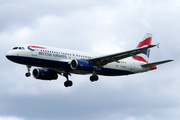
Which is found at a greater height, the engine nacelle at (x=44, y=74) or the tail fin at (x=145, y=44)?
the tail fin at (x=145, y=44)

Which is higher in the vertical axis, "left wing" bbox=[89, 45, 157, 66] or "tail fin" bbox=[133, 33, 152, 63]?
"tail fin" bbox=[133, 33, 152, 63]

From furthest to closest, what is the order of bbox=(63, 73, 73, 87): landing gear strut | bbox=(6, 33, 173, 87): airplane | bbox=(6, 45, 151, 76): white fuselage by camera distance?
bbox=(63, 73, 73, 87): landing gear strut, bbox=(6, 33, 173, 87): airplane, bbox=(6, 45, 151, 76): white fuselage

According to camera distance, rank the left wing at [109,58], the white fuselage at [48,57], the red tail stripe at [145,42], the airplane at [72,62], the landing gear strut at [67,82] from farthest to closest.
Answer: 1. the red tail stripe at [145,42]
2. the landing gear strut at [67,82]
3. the left wing at [109,58]
4. the airplane at [72,62]
5. the white fuselage at [48,57]

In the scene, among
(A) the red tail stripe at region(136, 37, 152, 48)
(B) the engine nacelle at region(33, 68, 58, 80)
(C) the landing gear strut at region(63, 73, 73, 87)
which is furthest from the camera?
(A) the red tail stripe at region(136, 37, 152, 48)

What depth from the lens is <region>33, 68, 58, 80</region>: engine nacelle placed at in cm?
6153

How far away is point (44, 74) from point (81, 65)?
8.69m

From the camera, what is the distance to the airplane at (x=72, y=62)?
5434 centimetres

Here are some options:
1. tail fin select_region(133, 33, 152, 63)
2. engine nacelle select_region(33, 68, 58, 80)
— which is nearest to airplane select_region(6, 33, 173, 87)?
engine nacelle select_region(33, 68, 58, 80)

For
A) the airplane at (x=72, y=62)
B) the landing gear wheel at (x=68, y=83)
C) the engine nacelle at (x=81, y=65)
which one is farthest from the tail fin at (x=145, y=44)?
the engine nacelle at (x=81, y=65)

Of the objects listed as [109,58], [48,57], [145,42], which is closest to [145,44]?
[145,42]

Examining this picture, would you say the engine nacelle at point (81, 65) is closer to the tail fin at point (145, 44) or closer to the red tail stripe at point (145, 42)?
the tail fin at point (145, 44)

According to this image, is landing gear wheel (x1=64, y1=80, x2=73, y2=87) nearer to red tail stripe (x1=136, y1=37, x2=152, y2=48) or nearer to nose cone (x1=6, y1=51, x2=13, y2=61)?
nose cone (x1=6, y1=51, x2=13, y2=61)

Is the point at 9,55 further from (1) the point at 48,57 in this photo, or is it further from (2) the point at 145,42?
(2) the point at 145,42

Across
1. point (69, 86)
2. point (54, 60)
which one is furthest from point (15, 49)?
point (69, 86)
